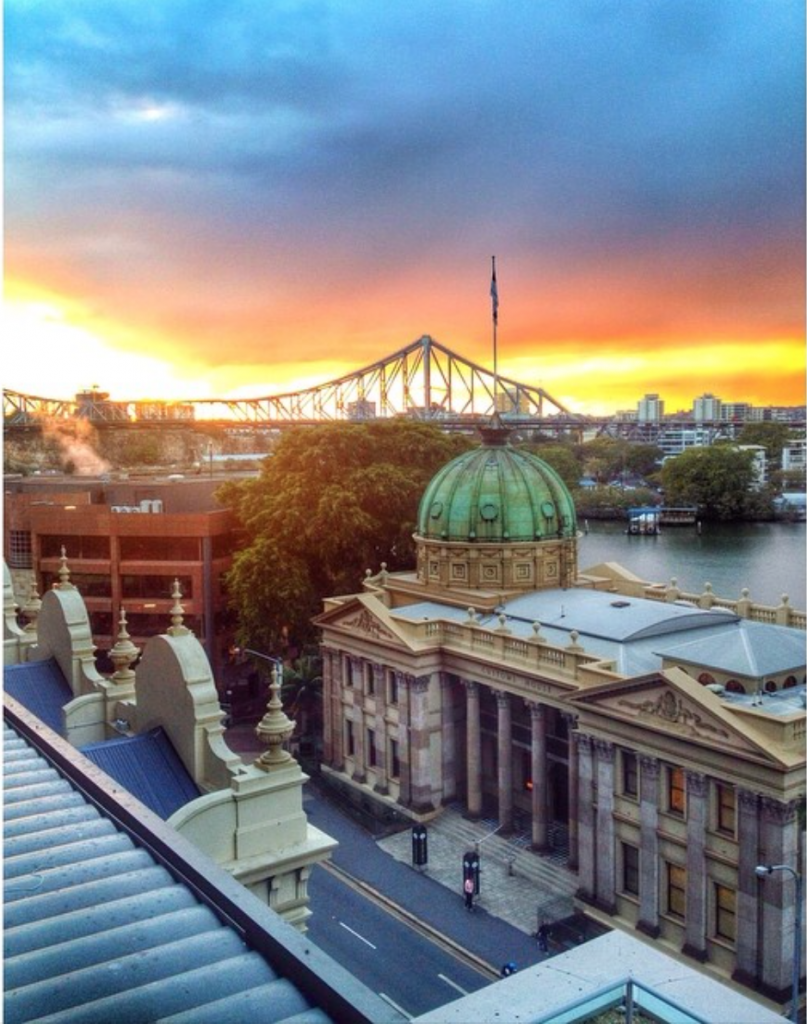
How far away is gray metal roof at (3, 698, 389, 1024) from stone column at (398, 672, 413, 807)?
3211 cm

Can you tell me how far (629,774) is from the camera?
101ft

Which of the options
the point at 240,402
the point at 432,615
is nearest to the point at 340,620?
the point at 432,615

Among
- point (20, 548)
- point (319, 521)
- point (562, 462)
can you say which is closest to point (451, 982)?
point (319, 521)

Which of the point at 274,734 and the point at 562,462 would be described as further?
the point at 562,462

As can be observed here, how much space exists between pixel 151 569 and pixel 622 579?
1066 inches

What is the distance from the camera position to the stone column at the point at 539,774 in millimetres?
35875

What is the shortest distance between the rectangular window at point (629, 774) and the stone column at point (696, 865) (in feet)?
8.44

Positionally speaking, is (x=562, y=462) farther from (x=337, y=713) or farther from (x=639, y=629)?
(x=639, y=629)

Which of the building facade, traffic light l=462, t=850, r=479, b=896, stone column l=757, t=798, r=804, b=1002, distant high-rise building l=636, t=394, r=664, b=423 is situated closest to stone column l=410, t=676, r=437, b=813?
traffic light l=462, t=850, r=479, b=896

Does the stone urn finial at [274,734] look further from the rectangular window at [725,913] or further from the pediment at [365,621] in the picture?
the pediment at [365,621]

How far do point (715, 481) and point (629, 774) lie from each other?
85332 mm

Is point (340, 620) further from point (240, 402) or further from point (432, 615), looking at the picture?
point (240, 402)

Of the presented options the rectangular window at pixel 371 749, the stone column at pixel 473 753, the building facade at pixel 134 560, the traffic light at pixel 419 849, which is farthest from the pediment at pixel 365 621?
the building facade at pixel 134 560

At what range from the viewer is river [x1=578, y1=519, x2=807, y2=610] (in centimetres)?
7688
